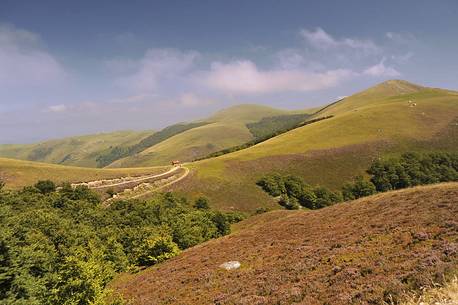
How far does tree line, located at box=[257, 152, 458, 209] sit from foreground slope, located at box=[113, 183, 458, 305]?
6340 centimetres

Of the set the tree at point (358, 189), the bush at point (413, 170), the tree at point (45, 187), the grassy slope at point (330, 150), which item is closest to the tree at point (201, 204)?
the grassy slope at point (330, 150)

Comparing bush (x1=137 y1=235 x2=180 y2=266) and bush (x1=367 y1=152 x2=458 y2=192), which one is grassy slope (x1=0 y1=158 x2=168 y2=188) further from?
bush (x1=367 y1=152 x2=458 y2=192)

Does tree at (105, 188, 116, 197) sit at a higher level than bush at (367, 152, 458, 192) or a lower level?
higher

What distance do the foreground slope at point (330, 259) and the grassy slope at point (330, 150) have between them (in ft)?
185

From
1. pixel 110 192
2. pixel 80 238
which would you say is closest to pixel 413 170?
pixel 110 192

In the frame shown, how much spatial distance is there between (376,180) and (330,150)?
23.0 meters

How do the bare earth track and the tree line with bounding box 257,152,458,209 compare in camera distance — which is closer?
the bare earth track

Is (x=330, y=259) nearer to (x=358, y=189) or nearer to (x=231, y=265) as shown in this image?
(x=231, y=265)

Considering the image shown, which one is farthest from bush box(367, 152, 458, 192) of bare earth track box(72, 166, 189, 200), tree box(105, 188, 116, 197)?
tree box(105, 188, 116, 197)

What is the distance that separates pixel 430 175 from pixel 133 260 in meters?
107

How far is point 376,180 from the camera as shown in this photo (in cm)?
11519

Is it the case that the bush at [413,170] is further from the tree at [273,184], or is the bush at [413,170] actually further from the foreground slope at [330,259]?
the foreground slope at [330,259]

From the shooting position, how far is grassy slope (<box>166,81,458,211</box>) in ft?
329

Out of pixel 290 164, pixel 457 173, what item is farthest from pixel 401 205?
pixel 457 173
